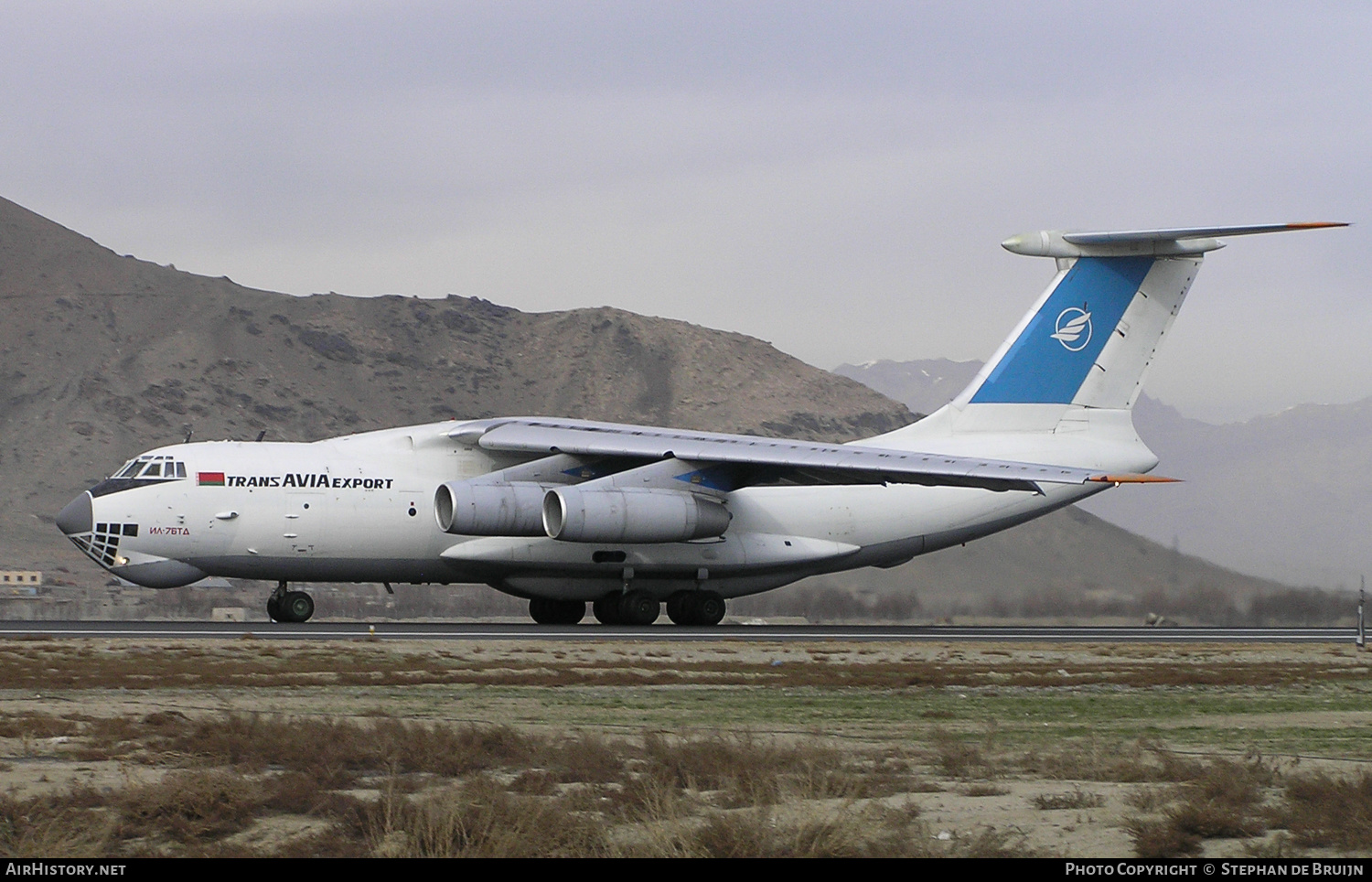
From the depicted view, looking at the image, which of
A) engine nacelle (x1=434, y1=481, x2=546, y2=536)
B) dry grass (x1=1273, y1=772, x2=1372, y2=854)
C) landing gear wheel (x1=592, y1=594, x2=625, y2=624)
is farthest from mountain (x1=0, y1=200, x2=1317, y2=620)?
dry grass (x1=1273, y1=772, x2=1372, y2=854)

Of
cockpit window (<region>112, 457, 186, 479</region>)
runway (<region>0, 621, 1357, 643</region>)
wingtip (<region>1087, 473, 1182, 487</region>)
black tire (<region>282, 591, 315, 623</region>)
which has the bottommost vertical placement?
runway (<region>0, 621, 1357, 643</region>)

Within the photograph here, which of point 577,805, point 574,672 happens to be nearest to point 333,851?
point 577,805

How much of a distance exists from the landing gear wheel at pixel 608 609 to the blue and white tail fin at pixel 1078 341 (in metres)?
5.60

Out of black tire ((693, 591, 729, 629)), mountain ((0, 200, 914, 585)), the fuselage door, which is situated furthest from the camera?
mountain ((0, 200, 914, 585))

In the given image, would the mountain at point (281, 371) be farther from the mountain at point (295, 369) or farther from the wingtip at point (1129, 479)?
the wingtip at point (1129, 479)

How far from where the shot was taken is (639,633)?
22.9 meters

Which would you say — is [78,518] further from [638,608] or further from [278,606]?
[638,608]

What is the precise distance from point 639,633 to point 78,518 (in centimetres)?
831

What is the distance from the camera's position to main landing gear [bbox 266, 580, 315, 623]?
78.9 feet

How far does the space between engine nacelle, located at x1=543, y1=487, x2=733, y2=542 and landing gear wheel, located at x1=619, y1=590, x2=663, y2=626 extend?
1405mm

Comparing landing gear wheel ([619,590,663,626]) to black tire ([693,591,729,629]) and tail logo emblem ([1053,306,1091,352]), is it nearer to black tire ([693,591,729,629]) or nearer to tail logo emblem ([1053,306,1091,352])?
black tire ([693,591,729,629])

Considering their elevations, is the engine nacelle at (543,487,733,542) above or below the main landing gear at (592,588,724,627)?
above

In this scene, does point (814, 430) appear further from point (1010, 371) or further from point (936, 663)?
point (936, 663)

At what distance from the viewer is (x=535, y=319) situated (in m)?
100
